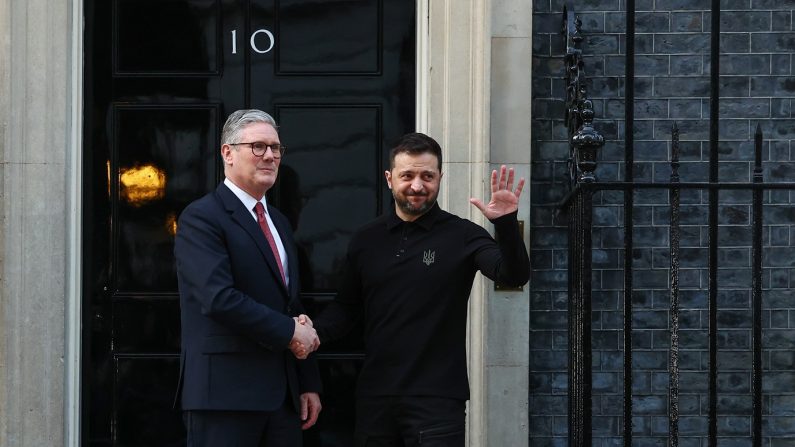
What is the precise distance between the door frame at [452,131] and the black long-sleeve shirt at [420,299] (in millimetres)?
1086

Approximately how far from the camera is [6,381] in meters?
6.02

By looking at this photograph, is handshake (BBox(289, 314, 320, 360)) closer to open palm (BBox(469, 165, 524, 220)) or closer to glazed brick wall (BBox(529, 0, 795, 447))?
open palm (BBox(469, 165, 524, 220))

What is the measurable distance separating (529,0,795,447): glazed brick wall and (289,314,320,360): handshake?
5.52 feet

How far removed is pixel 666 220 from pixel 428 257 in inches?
70.9

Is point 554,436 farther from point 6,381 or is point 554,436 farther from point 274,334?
point 6,381

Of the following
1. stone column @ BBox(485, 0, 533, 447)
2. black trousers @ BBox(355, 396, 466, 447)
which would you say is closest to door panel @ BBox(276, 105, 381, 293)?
stone column @ BBox(485, 0, 533, 447)

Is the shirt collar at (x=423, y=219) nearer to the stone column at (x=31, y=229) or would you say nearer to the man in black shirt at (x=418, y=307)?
the man in black shirt at (x=418, y=307)

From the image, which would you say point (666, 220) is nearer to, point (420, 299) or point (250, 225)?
point (420, 299)

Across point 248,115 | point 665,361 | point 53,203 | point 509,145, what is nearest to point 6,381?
point 53,203

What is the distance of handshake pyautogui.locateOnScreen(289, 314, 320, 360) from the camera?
476cm

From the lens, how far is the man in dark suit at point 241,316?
4.69 metres

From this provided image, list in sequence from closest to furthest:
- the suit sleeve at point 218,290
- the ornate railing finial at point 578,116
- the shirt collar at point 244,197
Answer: the suit sleeve at point 218,290 < the shirt collar at point 244,197 < the ornate railing finial at point 578,116

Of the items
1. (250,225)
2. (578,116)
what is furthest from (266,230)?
(578,116)

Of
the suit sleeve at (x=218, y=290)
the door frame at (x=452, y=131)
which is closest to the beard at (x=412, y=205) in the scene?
the suit sleeve at (x=218, y=290)
